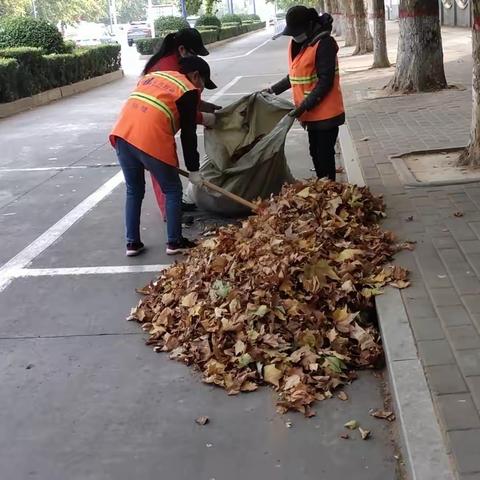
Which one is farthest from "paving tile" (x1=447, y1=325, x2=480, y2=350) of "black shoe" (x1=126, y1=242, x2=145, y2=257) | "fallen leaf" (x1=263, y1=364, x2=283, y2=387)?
"black shoe" (x1=126, y1=242, x2=145, y2=257)

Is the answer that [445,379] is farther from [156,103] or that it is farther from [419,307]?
[156,103]

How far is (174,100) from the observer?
16.2 feet

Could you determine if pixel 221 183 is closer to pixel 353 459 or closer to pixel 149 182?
pixel 149 182

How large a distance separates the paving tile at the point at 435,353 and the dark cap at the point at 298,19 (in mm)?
2972

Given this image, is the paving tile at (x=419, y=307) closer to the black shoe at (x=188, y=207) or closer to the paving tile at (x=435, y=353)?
the paving tile at (x=435, y=353)

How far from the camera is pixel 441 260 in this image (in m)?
4.41

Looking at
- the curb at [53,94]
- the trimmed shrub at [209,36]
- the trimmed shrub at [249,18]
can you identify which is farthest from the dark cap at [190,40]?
the trimmed shrub at [249,18]

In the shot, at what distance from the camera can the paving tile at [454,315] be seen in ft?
11.8

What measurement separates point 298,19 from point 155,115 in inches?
54.6

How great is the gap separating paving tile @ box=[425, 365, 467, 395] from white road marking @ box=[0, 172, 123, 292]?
10.2 feet

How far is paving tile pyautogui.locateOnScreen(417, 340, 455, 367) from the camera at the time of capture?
322cm

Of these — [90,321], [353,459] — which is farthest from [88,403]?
[353,459]

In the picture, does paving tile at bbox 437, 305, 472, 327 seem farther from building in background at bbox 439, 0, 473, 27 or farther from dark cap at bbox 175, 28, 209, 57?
building in background at bbox 439, 0, 473, 27

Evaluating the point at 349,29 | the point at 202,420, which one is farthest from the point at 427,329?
the point at 349,29
